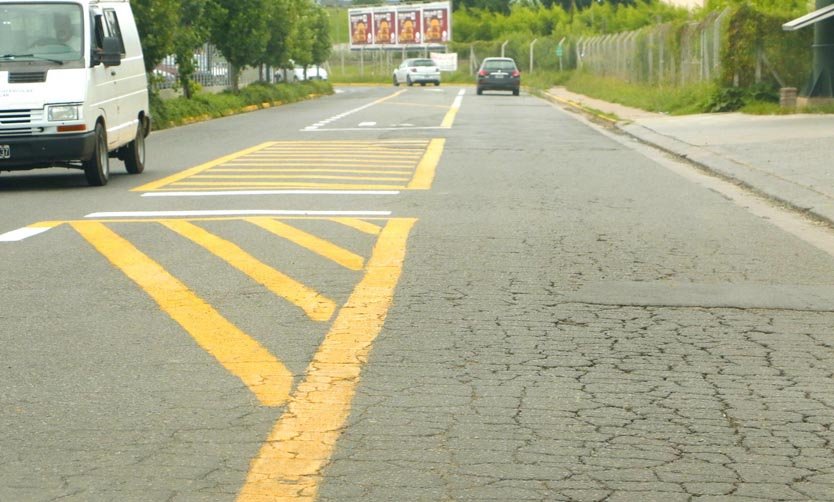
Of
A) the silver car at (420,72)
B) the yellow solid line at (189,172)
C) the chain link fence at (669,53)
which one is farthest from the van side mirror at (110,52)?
the silver car at (420,72)

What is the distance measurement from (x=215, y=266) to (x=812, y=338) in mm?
4117

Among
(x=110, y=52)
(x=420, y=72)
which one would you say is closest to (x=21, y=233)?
(x=110, y=52)

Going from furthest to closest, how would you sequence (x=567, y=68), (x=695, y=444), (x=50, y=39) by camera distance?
(x=567, y=68)
(x=50, y=39)
(x=695, y=444)

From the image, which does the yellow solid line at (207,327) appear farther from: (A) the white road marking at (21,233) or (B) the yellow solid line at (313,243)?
(B) the yellow solid line at (313,243)

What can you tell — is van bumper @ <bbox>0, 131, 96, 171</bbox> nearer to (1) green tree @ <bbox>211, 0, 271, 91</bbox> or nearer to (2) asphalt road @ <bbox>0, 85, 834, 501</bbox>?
(2) asphalt road @ <bbox>0, 85, 834, 501</bbox>

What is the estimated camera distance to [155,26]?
103 feet

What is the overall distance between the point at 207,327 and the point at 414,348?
49.3 inches

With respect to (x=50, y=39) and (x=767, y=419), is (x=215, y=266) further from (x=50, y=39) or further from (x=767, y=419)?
(x=50, y=39)

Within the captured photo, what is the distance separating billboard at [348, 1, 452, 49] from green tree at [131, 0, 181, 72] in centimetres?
6645

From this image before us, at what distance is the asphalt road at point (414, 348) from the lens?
16.1 feet

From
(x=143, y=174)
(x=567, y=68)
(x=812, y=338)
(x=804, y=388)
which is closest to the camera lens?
(x=804, y=388)

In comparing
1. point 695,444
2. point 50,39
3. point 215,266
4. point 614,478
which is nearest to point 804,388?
point 695,444

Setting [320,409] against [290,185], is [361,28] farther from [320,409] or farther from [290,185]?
[320,409]

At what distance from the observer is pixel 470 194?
46.8 feet
